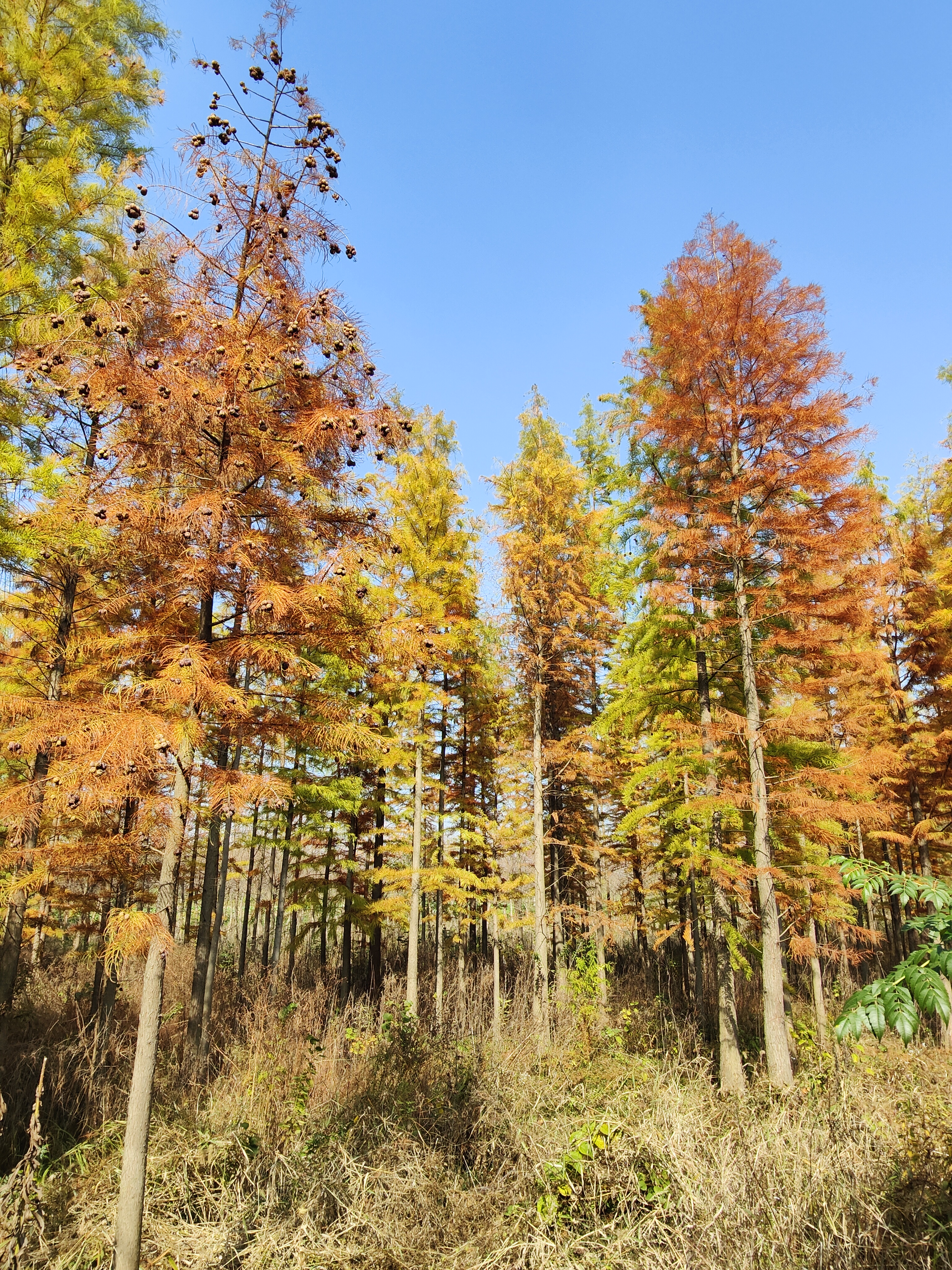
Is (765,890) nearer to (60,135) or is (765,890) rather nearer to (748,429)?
(748,429)

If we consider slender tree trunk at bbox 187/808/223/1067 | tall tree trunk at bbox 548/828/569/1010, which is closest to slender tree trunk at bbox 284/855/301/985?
slender tree trunk at bbox 187/808/223/1067

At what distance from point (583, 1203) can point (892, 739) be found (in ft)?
49.1

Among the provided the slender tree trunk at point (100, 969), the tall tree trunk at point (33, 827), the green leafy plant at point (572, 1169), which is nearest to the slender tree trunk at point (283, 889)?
the slender tree trunk at point (100, 969)

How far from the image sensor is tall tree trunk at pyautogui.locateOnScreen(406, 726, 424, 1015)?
12.5m

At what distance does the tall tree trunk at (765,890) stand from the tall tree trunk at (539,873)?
3.41m

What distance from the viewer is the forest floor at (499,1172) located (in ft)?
14.3

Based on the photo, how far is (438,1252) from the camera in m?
4.89

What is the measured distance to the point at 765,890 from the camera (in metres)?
9.71

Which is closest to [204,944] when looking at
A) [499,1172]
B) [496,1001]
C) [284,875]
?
[496,1001]

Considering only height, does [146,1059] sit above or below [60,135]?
below

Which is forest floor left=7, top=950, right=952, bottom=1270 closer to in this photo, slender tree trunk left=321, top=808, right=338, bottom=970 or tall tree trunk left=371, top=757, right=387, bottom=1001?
slender tree trunk left=321, top=808, right=338, bottom=970

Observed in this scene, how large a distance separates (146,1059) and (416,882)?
874 centimetres

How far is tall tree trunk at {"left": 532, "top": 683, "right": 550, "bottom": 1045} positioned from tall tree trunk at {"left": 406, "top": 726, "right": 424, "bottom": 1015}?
2.33 meters

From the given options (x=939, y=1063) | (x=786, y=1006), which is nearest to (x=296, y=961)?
(x=786, y=1006)
